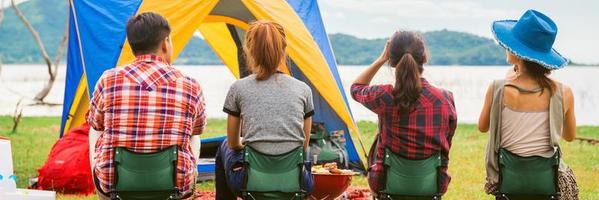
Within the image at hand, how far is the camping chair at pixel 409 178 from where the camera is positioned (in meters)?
4.11

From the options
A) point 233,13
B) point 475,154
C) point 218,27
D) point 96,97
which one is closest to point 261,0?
point 233,13

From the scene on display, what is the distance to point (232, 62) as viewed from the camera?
8805mm

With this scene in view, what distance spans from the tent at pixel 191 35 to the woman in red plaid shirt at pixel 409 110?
2546 mm

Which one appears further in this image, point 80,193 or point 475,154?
point 475,154

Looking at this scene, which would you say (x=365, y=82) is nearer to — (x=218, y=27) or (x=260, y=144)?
(x=260, y=144)

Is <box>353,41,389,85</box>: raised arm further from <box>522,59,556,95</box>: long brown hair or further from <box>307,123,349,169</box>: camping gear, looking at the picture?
<box>307,123,349,169</box>: camping gear

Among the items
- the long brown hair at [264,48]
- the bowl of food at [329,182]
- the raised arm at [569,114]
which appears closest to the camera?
the raised arm at [569,114]

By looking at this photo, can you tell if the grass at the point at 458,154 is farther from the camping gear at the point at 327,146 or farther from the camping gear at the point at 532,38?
the camping gear at the point at 532,38

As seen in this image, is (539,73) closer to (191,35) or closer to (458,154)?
(191,35)

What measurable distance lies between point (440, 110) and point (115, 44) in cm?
305

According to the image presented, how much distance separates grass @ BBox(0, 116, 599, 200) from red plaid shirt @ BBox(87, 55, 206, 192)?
252 centimetres

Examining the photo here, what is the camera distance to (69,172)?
639 cm

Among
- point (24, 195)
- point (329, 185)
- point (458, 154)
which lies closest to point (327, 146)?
point (329, 185)

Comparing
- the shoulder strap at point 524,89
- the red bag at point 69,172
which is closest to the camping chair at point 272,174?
the shoulder strap at point 524,89
